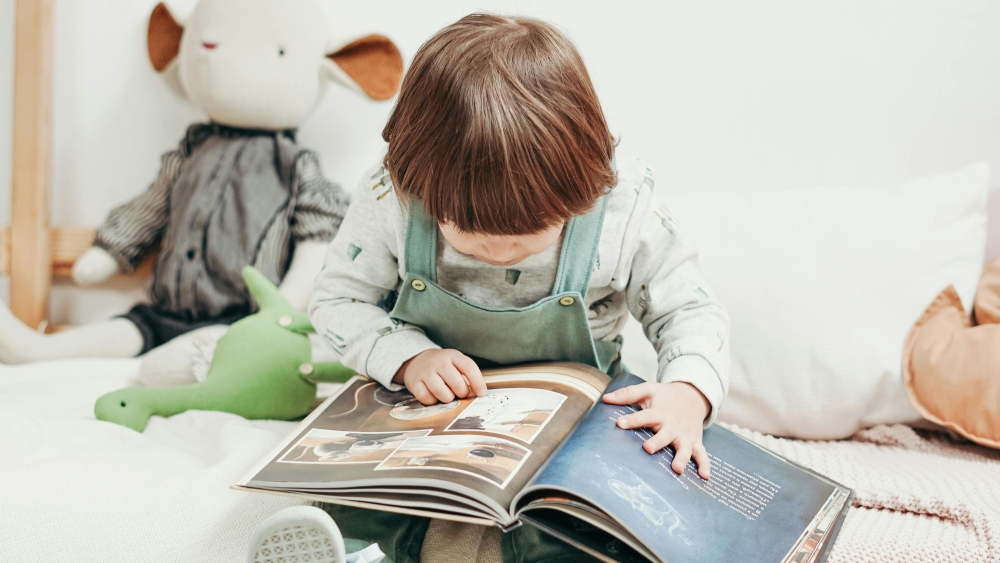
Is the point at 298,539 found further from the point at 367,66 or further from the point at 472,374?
the point at 367,66

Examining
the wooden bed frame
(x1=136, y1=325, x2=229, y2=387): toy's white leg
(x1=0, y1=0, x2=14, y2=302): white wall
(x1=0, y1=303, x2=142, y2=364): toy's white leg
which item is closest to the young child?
(x1=136, y1=325, x2=229, y2=387): toy's white leg

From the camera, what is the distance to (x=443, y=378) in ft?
1.99

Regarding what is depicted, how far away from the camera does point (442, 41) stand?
21.9 inches

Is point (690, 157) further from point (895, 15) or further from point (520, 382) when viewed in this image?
point (520, 382)

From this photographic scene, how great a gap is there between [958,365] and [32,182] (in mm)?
1238

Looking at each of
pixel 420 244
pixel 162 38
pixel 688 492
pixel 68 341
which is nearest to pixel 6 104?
pixel 162 38

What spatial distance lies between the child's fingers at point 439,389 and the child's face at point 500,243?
11cm

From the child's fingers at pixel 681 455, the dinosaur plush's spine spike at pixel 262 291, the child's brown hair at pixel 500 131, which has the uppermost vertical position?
the child's brown hair at pixel 500 131

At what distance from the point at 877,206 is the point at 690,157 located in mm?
293

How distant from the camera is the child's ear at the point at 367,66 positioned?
1.04 meters

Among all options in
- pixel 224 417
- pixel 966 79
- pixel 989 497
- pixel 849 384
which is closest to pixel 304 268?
pixel 224 417

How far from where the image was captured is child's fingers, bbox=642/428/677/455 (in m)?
0.51

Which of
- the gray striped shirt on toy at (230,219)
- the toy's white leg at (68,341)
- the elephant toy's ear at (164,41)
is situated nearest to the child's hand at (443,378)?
the gray striped shirt on toy at (230,219)

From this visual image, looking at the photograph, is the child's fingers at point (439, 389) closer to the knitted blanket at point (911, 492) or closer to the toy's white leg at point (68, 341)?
the knitted blanket at point (911, 492)
